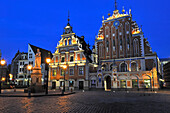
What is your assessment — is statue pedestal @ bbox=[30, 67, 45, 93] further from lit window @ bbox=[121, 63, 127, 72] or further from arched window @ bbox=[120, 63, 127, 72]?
lit window @ bbox=[121, 63, 127, 72]

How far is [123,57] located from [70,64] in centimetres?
1421

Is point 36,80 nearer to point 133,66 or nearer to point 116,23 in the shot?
point 133,66

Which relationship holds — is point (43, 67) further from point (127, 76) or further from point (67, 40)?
point (127, 76)

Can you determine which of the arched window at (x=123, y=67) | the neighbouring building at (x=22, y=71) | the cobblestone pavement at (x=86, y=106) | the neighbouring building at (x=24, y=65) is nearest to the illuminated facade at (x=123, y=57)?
the arched window at (x=123, y=67)

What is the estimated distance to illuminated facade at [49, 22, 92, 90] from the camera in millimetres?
38875

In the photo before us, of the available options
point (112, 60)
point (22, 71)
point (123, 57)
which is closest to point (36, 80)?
point (112, 60)

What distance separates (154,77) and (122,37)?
41.9 ft

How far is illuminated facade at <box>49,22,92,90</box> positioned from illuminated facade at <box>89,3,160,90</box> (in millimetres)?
2748

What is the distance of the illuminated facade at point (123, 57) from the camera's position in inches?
1333

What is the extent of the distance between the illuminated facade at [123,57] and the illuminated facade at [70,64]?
108 inches

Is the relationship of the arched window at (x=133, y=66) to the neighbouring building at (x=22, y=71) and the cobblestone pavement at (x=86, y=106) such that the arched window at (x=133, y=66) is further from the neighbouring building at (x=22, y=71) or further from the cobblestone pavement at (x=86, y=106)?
the neighbouring building at (x=22, y=71)

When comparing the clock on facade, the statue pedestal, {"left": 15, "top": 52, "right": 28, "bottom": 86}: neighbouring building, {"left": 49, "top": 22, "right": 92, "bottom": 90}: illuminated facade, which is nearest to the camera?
the statue pedestal

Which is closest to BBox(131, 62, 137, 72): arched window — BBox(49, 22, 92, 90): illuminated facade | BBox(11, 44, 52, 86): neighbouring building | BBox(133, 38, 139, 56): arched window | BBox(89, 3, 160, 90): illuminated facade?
BBox(89, 3, 160, 90): illuminated facade

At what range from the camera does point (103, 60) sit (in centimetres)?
3928
